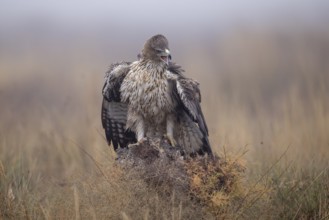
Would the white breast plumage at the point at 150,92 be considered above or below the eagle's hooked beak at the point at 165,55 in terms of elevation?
below

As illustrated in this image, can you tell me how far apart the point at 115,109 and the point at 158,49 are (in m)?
0.84

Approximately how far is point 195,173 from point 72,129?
514 centimetres

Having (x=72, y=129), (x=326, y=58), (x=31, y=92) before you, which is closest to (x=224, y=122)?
(x=72, y=129)

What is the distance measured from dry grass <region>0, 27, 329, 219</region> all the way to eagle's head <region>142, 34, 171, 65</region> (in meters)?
0.92

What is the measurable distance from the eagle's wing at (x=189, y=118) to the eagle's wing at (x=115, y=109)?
0.48m

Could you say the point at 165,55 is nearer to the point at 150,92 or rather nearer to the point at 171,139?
the point at 150,92

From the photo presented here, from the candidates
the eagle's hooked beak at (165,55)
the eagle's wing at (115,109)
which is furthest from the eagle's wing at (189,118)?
the eagle's wing at (115,109)

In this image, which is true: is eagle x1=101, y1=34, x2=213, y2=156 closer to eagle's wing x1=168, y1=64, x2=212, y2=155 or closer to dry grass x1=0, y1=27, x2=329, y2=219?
eagle's wing x1=168, y1=64, x2=212, y2=155

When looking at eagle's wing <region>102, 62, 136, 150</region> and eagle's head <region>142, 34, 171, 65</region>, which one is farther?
eagle's wing <region>102, 62, 136, 150</region>

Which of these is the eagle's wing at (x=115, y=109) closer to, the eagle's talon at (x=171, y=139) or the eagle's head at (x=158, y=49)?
the eagle's head at (x=158, y=49)

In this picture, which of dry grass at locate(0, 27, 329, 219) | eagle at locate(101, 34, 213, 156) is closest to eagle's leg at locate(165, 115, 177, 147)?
eagle at locate(101, 34, 213, 156)

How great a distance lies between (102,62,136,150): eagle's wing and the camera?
680cm

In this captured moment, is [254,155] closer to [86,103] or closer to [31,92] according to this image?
[86,103]

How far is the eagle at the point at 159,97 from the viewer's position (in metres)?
6.48
